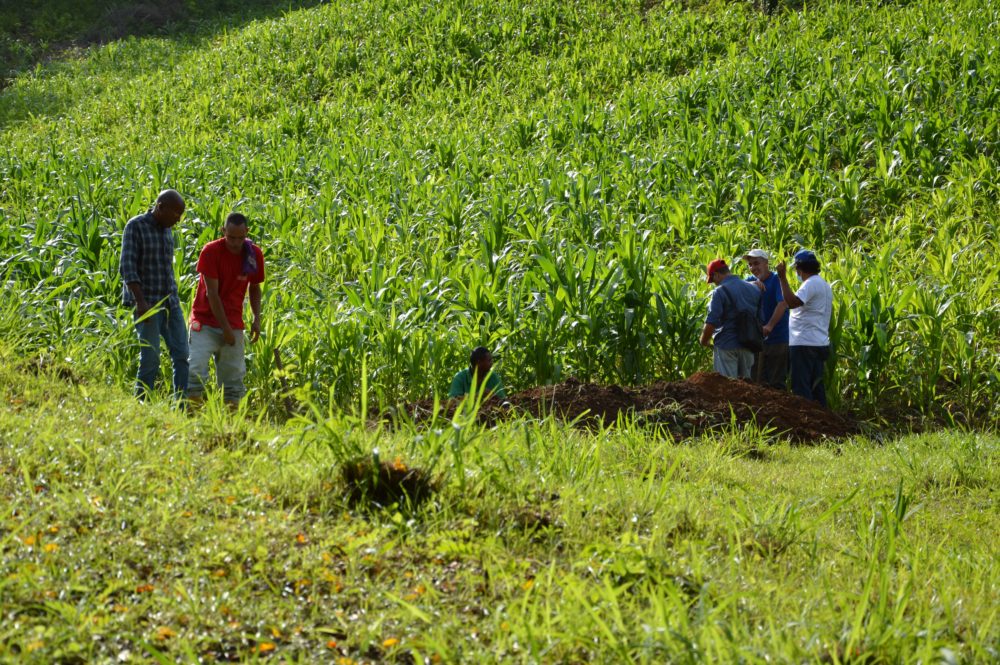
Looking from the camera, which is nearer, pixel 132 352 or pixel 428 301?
pixel 132 352

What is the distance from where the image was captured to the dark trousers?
8.77m

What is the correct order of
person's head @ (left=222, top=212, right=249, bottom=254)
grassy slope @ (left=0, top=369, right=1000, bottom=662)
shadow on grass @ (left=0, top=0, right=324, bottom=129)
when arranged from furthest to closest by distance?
shadow on grass @ (left=0, top=0, right=324, bottom=129) → person's head @ (left=222, top=212, right=249, bottom=254) → grassy slope @ (left=0, top=369, right=1000, bottom=662)

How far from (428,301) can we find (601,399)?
229cm

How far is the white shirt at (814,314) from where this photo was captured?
26.9ft

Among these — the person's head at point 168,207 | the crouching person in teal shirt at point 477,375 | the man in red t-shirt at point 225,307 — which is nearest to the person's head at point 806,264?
the crouching person in teal shirt at point 477,375

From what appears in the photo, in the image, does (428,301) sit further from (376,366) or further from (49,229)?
(49,229)

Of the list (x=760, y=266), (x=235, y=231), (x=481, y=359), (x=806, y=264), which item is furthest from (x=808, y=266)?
(x=235, y=231)

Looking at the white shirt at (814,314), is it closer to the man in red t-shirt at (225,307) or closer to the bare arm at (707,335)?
the bare arm at (707,335)

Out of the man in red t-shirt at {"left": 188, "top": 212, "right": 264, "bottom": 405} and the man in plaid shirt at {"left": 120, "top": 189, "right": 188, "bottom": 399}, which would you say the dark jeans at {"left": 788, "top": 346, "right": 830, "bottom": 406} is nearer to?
the man in red t-shirt at {"left": 188, "top": 212, "right": 264, "bottom": 405}

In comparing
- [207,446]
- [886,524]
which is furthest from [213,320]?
[886,524]

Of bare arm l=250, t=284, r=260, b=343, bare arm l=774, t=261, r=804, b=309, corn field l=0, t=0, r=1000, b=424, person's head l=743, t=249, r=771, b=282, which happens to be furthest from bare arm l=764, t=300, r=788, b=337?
bare arm l=250, t=284, r=260, b=343

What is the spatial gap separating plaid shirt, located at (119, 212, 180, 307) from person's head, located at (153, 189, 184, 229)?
68 mm

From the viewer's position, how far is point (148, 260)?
7.19 m

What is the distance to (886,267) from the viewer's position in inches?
360
